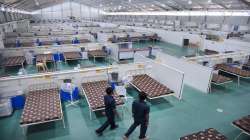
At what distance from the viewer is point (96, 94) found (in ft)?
17.2

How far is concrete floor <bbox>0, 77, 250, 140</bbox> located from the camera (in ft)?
13.9

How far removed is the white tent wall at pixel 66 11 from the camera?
39.3 m

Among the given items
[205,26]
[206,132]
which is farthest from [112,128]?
[205,26]

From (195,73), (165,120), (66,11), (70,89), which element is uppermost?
(66,11)

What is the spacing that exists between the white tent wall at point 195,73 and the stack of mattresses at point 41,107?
4335 mm

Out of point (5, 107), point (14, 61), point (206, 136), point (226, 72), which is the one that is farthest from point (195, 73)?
point (14, 61)

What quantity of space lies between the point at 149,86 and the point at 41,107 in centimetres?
343

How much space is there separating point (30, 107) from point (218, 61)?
8237 mm

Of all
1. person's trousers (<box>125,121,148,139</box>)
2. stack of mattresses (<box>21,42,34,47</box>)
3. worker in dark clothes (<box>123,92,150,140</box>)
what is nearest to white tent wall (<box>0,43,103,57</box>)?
stack of mattresses (<box>21,42,34,47</box>)

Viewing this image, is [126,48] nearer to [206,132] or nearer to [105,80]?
[105,80]

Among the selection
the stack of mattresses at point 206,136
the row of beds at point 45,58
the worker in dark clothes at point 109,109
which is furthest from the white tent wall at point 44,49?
the stack of mattresses at point 206,136

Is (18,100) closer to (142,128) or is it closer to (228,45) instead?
(142,128)

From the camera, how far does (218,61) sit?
845 cm

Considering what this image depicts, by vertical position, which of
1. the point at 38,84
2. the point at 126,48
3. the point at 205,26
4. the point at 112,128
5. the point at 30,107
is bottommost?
the point at 112,128
